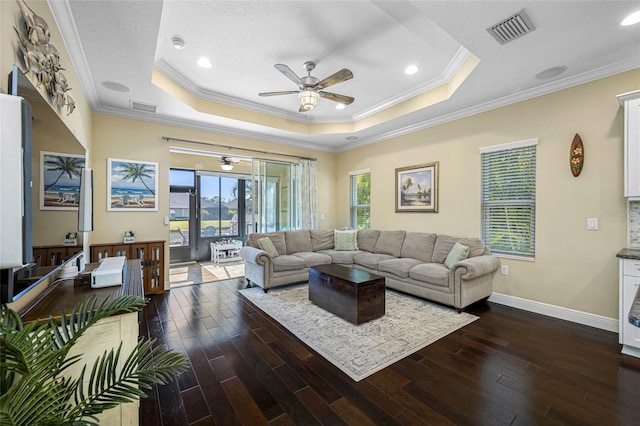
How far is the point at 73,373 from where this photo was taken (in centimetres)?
136

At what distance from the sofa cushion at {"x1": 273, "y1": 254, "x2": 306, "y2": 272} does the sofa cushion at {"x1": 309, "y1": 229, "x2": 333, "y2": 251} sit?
3.03 ft

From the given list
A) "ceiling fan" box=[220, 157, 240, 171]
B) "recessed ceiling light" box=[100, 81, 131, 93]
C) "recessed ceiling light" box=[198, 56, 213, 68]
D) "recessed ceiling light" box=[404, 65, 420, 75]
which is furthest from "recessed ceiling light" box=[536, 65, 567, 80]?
"ceiling fan" box=[220, 157, 240, 171]

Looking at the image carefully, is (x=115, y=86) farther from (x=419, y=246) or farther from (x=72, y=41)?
(x=419, y=246)

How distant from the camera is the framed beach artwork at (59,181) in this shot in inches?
57.3

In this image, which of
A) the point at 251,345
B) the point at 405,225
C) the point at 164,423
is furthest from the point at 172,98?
the point at 405,225

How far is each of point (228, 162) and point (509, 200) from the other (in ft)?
19.6

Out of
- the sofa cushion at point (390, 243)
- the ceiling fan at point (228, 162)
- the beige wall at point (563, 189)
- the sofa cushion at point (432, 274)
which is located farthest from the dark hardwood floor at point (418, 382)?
the ceiling fan at point (228, 162)

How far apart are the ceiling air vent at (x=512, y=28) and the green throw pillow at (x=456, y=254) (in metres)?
2.47

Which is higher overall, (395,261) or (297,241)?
(297,241)

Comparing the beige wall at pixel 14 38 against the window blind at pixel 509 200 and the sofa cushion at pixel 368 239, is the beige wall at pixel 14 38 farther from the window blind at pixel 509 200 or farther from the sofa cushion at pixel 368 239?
the window blind at pixel 509 200

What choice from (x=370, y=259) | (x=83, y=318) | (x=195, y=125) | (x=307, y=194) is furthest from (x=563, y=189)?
(x=195, y=125)

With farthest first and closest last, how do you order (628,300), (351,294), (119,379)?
1. (351,294)
2. (628,300)
3. (119,379)

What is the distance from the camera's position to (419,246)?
179 inches

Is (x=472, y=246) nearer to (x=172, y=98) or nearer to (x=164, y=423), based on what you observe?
(x=164, y=423)
